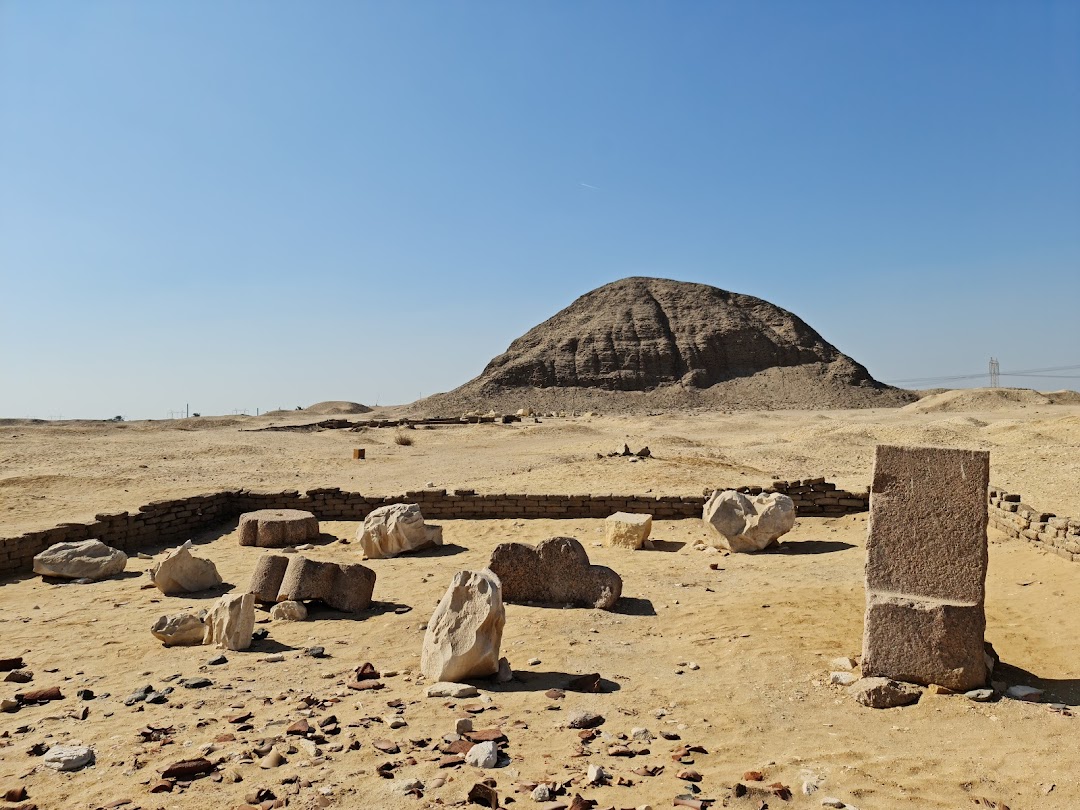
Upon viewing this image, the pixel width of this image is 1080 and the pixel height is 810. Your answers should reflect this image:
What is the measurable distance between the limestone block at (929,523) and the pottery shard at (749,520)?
160 inches

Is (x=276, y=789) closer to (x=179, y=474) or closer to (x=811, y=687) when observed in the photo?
(x=811, y=687)

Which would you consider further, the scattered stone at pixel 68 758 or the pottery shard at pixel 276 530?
the pottery shard at pixel 276 530

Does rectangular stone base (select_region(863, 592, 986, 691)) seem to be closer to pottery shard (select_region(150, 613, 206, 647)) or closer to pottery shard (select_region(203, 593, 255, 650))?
pottery shard (select_region(203, 593, 255, 650))

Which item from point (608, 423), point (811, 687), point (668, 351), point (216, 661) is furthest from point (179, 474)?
point (668, 351)

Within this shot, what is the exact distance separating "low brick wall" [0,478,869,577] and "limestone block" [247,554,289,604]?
4.05 meters

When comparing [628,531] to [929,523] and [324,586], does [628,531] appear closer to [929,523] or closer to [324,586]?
[324,586]

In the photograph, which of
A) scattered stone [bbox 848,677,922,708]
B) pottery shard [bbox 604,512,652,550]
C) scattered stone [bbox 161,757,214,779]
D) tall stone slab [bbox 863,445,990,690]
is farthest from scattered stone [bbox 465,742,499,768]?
pottery shard [bbox 604,512,652,550]

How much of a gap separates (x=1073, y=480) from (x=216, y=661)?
13207 millimetres

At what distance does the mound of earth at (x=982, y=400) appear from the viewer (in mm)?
41188

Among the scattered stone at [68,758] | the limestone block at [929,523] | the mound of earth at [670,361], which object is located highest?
the mound of earth at [670,361]

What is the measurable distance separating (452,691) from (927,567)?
3.12m

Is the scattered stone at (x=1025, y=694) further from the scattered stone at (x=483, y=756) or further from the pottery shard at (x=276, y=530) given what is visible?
the pottery shard at (x=276, y=530)

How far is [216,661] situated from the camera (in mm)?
5434

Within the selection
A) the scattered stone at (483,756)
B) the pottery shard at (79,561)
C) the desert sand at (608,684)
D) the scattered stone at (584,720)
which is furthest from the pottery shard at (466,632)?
the pottery shard at (79,561)
